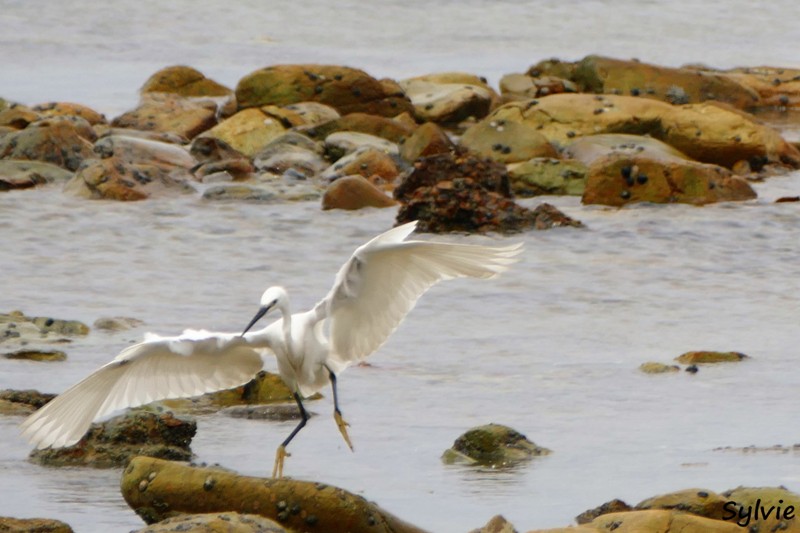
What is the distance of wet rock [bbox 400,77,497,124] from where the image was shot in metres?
21.8

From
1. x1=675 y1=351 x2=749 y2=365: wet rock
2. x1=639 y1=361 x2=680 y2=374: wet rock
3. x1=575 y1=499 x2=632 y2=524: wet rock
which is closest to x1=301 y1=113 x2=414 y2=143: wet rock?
x1=675 y1=351 x2=749 y2=365: wet rock

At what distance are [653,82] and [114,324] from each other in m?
13.7

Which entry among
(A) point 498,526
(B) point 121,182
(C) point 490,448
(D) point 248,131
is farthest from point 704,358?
(D) point 248,131

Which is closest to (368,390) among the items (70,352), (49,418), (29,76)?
(70,352)

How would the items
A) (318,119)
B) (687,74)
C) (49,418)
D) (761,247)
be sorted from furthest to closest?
(687,74) < (318,119) < (761,247) < (49,418)

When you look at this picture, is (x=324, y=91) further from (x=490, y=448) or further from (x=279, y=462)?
(x=279, y=462)

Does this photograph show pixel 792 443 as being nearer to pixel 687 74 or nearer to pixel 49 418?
pixel 49 418

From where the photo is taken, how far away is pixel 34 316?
11.5 metres

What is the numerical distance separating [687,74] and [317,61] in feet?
26.6

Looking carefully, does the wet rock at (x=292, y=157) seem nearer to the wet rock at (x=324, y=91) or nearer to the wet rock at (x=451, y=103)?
the wet rock at (x=324, y=91)

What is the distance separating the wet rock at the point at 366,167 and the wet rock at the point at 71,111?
4.70m

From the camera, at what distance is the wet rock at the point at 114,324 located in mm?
11136

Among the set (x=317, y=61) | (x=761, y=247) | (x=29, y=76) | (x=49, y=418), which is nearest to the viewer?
(x=49, y=418)

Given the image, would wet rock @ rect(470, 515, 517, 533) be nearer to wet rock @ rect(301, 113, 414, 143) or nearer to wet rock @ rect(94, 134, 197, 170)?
wet rock @ rect(94, 134, 197, 170)
